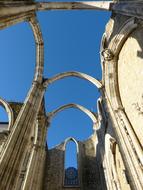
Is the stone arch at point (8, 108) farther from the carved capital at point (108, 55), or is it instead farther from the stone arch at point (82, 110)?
the carved capital at point (108, 55)

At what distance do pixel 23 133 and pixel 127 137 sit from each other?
2914 mm

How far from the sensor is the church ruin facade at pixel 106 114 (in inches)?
202

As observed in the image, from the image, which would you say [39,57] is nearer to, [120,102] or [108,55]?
[108,55]

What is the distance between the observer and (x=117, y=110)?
7.20 meters

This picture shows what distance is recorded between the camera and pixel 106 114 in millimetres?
8523

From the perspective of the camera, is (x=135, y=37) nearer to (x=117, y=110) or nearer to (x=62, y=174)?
(x=117, y=110)

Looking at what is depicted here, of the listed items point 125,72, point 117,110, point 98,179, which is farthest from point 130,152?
point 98,179

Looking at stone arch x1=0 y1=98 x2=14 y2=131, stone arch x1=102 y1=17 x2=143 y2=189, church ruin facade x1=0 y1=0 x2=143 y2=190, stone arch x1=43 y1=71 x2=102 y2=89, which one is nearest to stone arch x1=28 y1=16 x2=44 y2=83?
church ruin facade x1=0 y1=0 x2=143 y2=190

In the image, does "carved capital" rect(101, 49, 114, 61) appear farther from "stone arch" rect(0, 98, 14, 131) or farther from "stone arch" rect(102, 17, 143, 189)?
"stone arch" rect(0, 98, 14, 131)

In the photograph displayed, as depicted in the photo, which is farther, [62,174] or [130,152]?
[62,174]

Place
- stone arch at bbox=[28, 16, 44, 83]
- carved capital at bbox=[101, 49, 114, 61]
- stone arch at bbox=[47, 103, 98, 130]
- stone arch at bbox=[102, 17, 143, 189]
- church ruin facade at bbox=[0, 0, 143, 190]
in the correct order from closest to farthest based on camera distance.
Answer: church ruin facade at bbox=[0, 0, 143, 190] < stone arch at bbox=[102, 17, 143, 189] < carved capital at bbox=[101, 49, 114, 61] < stone arch at bbox=[28, 16, 44, 83] < stone arch at bbox=[47, 103, 98, 130]

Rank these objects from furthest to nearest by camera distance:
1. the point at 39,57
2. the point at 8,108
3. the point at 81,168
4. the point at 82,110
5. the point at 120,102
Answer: the point at 82,110 < the point at 81,168 < the point at 8,108 < the point at 39,57 < the point at 120,102

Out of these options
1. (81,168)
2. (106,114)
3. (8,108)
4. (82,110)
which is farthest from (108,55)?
(81,168)

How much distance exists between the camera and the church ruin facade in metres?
5.13
